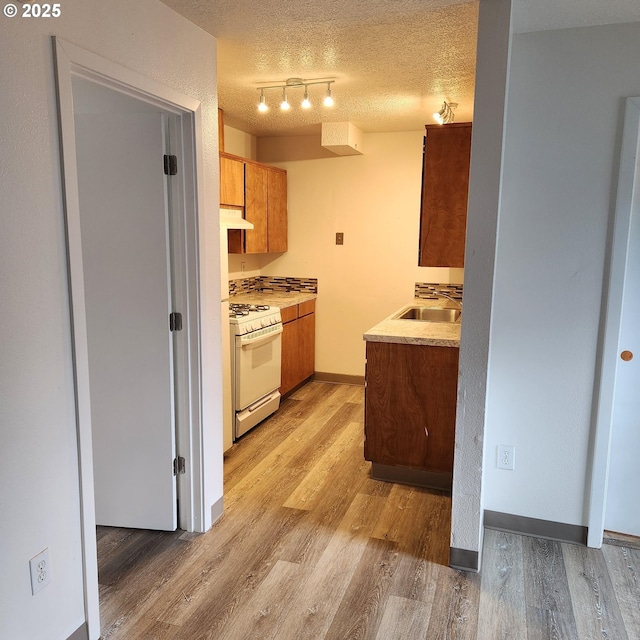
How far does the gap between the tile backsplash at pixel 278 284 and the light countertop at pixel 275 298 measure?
0.18 feet

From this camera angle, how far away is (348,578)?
2.40 metres

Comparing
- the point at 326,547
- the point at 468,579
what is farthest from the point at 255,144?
the point at 468,579

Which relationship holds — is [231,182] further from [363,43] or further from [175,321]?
[175,321]

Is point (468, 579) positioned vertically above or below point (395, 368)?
below

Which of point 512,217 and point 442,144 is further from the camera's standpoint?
point 442,144

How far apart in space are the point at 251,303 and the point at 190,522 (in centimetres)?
221

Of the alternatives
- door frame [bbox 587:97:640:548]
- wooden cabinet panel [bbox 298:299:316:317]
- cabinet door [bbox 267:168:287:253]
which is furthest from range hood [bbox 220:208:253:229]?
door frame [bbox 587:97:640:548]

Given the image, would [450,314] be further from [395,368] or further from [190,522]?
[190,522]

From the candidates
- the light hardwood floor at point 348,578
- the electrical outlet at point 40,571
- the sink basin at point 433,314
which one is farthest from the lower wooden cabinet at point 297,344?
the electrical outlet at point 40,571

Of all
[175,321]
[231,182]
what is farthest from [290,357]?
[175,321]

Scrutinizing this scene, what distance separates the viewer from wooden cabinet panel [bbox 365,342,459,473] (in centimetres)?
312

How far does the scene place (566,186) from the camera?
2.49 m

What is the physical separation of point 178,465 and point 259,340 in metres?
1.48

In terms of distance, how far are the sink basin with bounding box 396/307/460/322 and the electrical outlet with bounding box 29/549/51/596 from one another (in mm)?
3002
